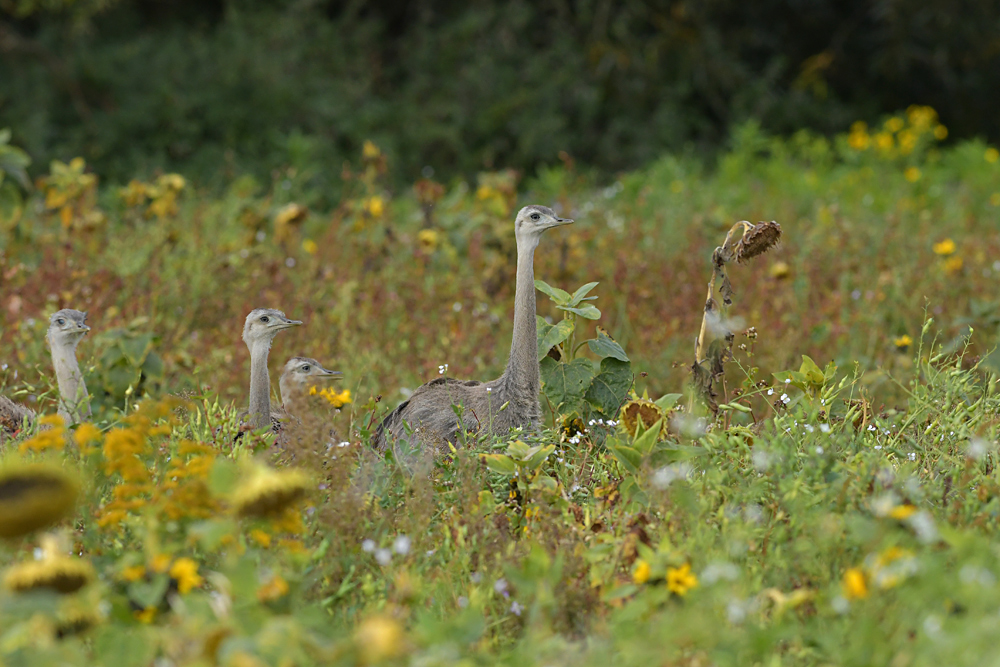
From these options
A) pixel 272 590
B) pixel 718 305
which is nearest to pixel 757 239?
pixel 718 305

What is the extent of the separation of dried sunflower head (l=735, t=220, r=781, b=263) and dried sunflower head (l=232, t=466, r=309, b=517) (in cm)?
200

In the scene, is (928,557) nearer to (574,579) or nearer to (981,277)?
(574,579)

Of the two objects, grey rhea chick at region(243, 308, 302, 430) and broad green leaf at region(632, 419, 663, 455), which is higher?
broad green leaf at region(632, 419, 663, 455)

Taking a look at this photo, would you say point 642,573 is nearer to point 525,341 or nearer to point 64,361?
point 525,341

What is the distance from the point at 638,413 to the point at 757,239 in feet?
2.74

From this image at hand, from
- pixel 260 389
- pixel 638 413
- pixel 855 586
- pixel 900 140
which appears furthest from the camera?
pixel 900 140

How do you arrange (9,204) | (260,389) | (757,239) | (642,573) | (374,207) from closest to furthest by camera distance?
(642,573) → (757,239) → (260,389) → (374,207) → (9,204)

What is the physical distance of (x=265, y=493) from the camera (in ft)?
7.54

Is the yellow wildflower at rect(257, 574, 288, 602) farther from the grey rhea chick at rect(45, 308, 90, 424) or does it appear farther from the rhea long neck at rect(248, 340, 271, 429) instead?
the grey rhea chick at rect(45, 308, 90, 424)

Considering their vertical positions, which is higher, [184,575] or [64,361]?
[184,575]

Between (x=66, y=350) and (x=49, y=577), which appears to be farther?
(x=66, y=350)

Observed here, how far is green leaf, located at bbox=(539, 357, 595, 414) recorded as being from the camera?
388 centimetres

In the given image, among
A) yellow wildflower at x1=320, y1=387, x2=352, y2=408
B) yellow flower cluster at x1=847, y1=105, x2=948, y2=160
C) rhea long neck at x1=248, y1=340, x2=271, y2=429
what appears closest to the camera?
yellow wildflower at x1=320, y1=387, x2=352, y2=408

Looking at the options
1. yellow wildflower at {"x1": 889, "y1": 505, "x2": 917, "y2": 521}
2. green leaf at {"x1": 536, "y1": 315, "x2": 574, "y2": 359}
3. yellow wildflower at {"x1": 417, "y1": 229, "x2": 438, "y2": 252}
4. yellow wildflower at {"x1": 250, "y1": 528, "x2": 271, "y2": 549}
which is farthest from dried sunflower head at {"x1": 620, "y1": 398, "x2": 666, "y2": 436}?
yellow wildflower at {"x1": 417, "y1": 229, "x2": 438, "y2": 252}
